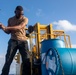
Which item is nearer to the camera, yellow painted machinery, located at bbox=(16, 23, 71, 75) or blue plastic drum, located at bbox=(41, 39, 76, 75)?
blue plastic drum, located at bbox=(41, 39, 76, 75)

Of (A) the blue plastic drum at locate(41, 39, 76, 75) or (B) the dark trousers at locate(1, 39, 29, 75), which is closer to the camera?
(A) the blue plastic drum at locate(41, 39, 76, 75)

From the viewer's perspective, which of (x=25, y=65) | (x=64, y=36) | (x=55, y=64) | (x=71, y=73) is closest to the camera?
(x=55, y=64)

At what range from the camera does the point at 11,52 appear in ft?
18.9

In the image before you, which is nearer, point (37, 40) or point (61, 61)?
point (61, 61)

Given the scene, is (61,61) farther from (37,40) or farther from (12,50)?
(37,40)

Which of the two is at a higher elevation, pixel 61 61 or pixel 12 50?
pixel 12 50

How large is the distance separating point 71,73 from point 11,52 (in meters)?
1.45

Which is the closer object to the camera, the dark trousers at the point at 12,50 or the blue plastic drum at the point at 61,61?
the blue plastic drum at the point at 61,61

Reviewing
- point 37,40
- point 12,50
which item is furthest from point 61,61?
point 37,40

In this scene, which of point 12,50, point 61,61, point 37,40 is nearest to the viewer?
point 61,61

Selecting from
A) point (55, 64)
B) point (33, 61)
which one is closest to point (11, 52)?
point (55, 64)

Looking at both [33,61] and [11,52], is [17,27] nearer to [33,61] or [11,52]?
[11,52]

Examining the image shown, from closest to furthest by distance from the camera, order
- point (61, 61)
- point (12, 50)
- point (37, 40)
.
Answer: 1. point (61, 61)
2. point (12, 50)
3. point (37, 40)

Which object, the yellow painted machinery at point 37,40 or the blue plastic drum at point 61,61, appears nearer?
the blue plastic drum at point 61,61
